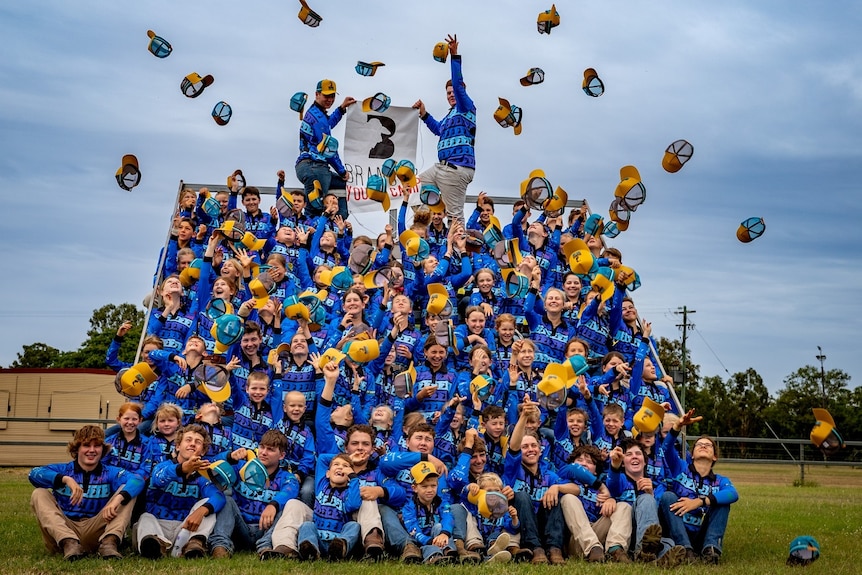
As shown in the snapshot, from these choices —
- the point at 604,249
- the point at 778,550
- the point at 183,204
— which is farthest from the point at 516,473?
the point at 183,204

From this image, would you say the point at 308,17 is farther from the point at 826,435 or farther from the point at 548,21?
the point at 826,435

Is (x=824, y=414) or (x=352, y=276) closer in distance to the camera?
(x=824, y=414)

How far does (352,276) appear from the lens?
11359 mm

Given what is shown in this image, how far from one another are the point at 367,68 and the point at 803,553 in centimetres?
908

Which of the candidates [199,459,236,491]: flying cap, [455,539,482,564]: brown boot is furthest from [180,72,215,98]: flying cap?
[455,539,482,564]: brown boot

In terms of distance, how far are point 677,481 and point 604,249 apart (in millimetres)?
4808

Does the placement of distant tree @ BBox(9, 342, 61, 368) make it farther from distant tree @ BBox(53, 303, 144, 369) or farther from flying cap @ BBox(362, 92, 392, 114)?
flying cap @ BBox(362, 92, 392, 114)

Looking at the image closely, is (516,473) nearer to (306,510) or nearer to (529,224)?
(306,510)

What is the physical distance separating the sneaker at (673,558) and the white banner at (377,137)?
892cm

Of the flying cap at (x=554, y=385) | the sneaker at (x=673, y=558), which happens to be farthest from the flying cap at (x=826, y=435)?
the flying cap at (x=554, y=385)

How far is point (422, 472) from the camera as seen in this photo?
735 cm

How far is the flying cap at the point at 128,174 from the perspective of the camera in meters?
12.6

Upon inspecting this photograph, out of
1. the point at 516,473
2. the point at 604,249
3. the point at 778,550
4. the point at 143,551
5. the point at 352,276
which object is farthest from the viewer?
the point at 604,249

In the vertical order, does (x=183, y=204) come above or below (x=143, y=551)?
above
